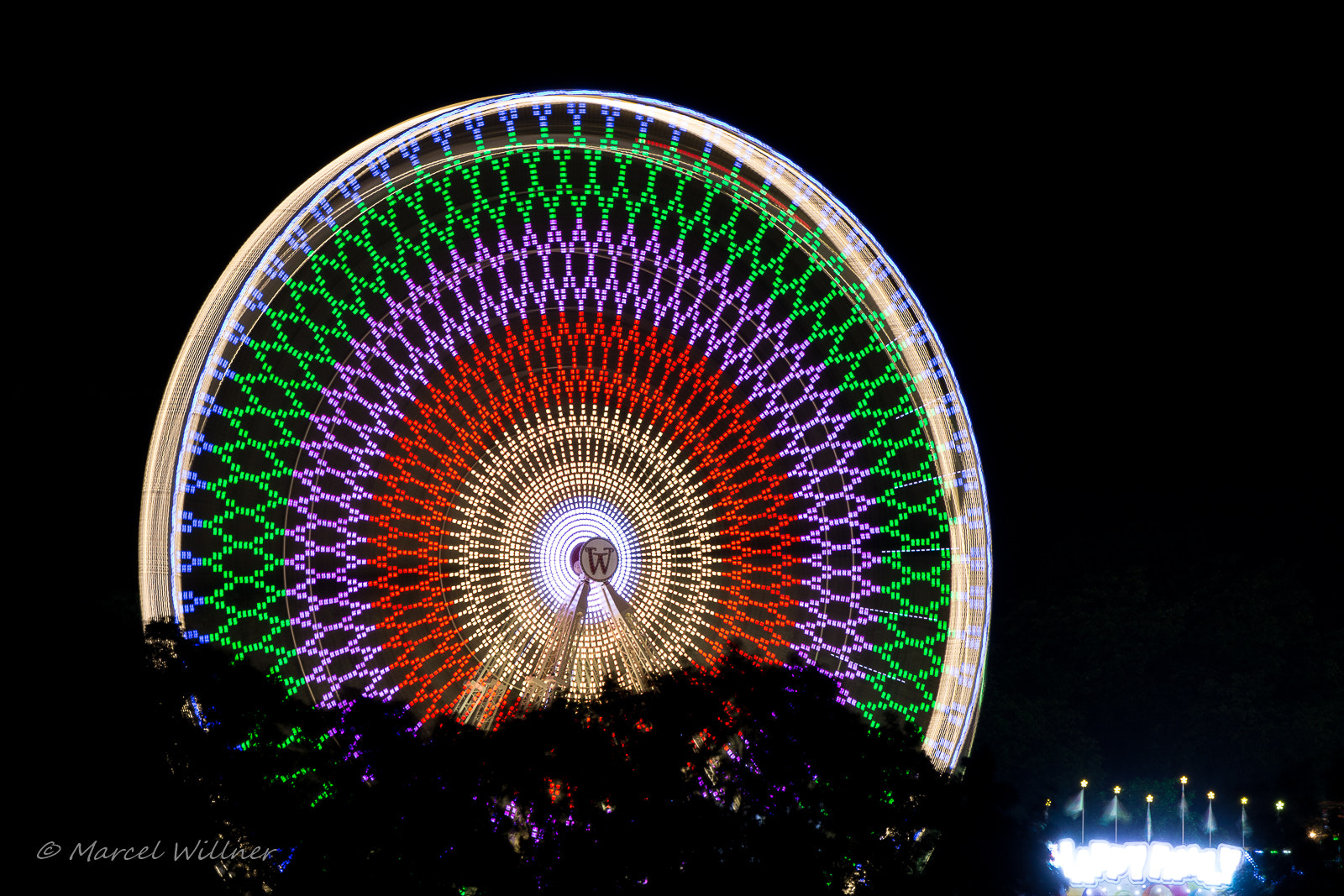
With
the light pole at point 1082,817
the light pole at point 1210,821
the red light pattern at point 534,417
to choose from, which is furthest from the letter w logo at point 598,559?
the light pole at point 1210,821

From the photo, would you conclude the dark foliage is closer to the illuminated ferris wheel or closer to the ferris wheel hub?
the illuminated ferris wheel

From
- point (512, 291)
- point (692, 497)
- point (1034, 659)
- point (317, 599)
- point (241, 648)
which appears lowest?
point (241, 648)

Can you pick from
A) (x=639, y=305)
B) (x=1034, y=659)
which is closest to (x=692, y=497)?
(x=639, y=305)

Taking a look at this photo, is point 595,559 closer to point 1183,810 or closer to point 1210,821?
point 1210,821

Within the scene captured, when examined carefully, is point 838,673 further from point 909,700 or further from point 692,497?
point 692,497

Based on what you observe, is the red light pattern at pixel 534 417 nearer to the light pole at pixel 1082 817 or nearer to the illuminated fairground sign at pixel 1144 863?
the illuminated fairground sign at pixel 1144 863

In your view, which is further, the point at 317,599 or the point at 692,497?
the point at 692,497
